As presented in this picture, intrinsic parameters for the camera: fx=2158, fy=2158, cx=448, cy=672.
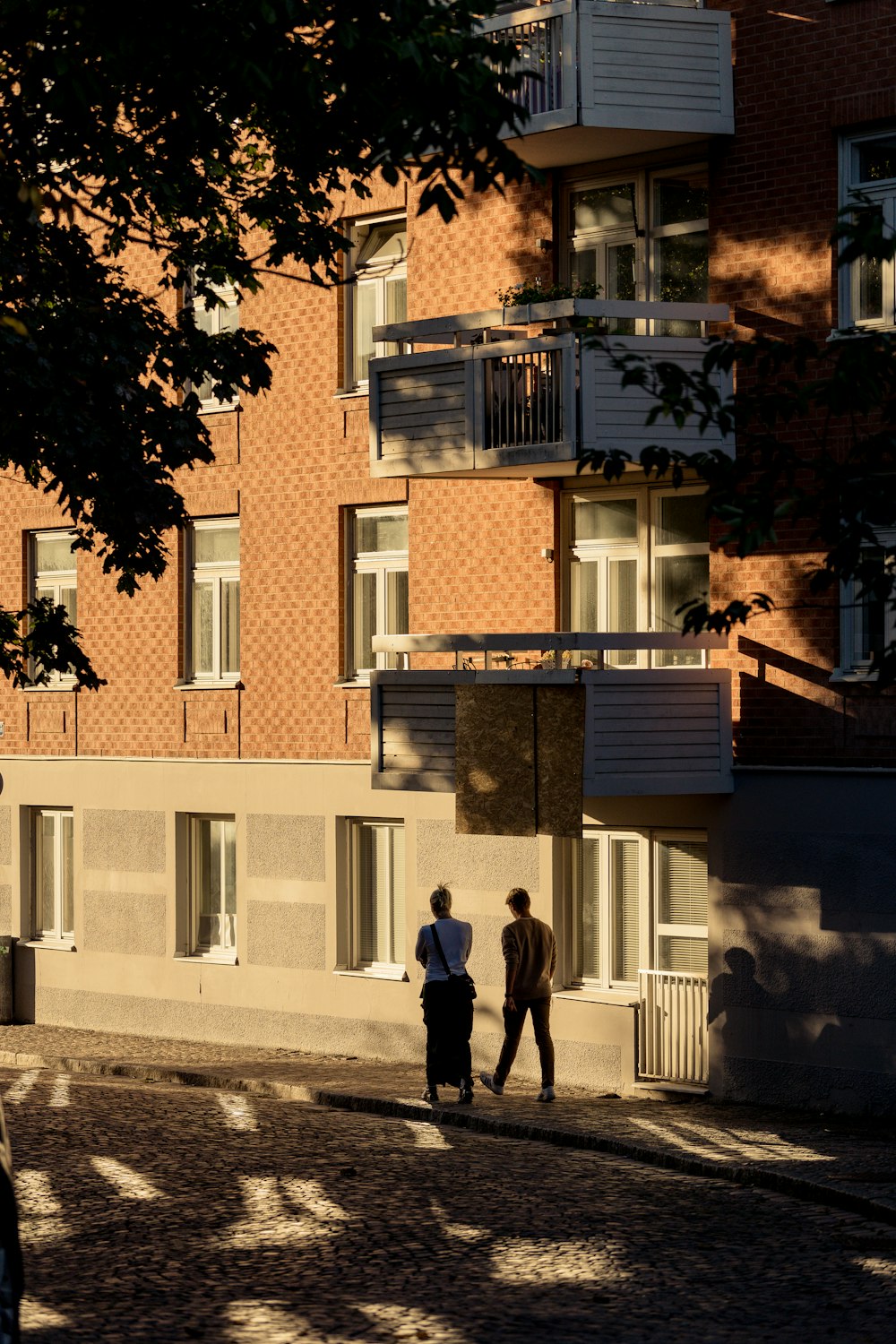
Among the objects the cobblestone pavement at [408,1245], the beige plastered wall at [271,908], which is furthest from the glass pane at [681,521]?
the cobblestone pavement at [408,1245]

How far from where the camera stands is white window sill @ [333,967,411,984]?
2197 cm

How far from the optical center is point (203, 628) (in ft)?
81.3

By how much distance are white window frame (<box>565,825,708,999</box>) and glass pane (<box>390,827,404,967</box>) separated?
2.46 m

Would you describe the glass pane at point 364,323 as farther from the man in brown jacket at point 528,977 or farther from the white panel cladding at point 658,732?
the man in brown jacket at point 528,977

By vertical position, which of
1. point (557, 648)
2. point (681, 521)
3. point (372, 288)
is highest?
point (372, 288)

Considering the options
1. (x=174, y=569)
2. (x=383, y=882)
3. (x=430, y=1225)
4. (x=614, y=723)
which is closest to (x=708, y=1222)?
(x=430, y=1225)

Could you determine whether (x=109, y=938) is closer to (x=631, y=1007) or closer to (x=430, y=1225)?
(x=631, y=1007)

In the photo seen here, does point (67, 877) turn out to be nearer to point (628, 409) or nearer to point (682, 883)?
point (682, 883)

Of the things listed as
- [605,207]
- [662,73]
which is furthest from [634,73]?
[605,207]

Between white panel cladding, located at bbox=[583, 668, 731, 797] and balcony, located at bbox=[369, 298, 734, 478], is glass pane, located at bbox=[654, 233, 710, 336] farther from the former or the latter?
white panel cladding, located at bbox=[583, 668, 731, 797]

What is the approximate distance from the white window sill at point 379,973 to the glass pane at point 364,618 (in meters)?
3.14

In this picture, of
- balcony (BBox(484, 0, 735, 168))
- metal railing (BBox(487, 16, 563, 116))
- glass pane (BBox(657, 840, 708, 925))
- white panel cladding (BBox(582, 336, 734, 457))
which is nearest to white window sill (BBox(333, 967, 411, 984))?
glass pane (BBox(657, 840, 708, 925))

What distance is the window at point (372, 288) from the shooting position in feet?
73.4

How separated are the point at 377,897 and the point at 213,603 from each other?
13.8ft
